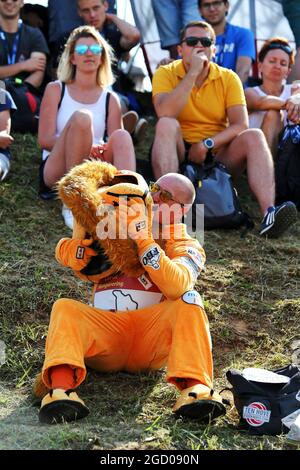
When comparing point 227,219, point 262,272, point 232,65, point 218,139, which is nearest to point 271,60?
point 232,65

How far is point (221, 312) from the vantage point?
4.64m

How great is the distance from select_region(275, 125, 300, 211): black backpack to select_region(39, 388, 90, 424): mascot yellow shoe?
3.22 m

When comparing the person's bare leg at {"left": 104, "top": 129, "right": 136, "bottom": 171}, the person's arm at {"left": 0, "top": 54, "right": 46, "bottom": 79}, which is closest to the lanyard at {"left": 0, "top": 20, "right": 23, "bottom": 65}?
the person's arm at {"left": 0, "top": 54, "right": 46, "bottom": 79}

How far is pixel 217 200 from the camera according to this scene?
5.58 metres

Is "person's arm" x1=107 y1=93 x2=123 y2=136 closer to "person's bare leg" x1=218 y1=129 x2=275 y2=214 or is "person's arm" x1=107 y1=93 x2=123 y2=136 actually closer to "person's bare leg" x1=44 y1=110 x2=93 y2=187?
"person's bare leg" x1=44 y1=110 x2=93 y2=187

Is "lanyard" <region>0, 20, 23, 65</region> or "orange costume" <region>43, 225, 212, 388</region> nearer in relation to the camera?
"orange costume" <region>43, 225, 212, 388</region>

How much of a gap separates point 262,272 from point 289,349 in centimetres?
82

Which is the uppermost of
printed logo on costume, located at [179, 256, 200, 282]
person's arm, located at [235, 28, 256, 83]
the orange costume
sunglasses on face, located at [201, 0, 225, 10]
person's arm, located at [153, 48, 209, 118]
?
sunglasses on face, located at [201, 0, 225, 10]

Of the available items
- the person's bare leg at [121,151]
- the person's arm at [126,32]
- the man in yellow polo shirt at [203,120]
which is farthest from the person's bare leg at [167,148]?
the person's arm at [126,32]

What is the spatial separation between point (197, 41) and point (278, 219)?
1537mm

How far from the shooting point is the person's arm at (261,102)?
246 inches

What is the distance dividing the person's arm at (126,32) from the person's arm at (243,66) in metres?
0.97

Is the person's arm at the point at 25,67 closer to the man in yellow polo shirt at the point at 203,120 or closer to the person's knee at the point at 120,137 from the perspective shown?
the man in yellow polo shirt at the point at 203,120

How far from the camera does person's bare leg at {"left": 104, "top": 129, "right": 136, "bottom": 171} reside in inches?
211
